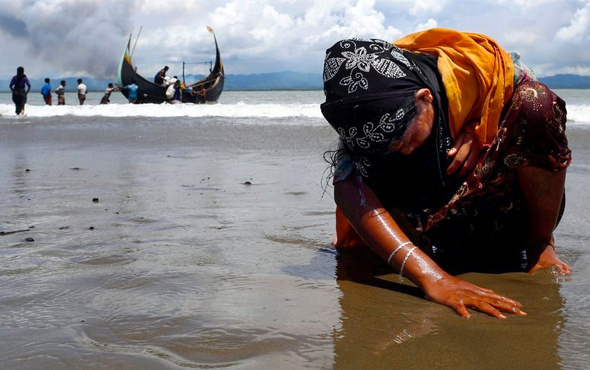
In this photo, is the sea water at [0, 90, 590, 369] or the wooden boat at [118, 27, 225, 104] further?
the wooden boat at [118, 27, 225, 104]

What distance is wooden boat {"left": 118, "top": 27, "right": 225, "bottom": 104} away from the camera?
25.2 metres

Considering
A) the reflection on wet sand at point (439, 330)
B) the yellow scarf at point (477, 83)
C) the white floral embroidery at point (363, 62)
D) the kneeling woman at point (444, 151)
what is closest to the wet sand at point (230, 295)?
the reflection on wet sand at point (439, 330)

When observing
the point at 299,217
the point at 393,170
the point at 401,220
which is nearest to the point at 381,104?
the point at 393,170

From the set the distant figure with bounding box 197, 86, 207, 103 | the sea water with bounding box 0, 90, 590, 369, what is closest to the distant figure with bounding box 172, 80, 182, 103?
the distant figure with bounding box 197, 86, 207, 103

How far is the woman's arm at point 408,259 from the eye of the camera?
180 cm

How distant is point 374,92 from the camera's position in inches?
72.4

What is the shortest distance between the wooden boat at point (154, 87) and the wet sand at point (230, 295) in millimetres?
21666

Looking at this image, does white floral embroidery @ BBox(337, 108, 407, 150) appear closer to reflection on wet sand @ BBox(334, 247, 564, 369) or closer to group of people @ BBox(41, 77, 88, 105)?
reflection on wet sand @ BBox(334, 247, 564, 369)

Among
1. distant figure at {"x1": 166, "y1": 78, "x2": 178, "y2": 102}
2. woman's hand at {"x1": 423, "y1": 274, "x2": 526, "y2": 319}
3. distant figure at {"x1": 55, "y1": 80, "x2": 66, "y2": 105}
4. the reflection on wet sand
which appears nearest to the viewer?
the reflection on wet sand

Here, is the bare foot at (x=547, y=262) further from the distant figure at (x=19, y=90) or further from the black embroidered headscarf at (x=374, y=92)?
the distant figure at (x=19, y=90)

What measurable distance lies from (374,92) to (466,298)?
665mm

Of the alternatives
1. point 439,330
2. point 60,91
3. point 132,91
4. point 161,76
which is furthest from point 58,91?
point 439,330

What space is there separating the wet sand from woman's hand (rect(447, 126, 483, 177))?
1.39 feet

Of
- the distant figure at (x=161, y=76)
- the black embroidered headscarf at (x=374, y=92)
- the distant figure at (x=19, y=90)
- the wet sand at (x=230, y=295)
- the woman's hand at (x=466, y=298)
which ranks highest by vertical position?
the distant figure at (x=161, y=76)
